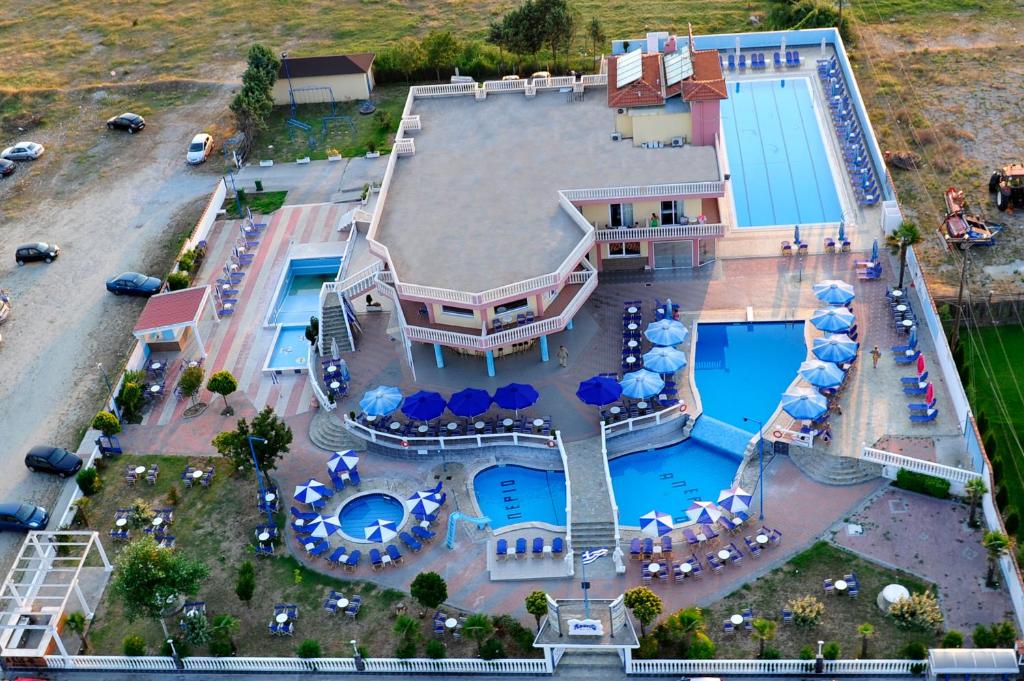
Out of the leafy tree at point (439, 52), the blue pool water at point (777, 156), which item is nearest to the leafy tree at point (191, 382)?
the blue pool water at point (777, 156)

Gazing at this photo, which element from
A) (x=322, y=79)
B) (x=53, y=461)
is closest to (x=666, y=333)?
(x=53, y=461)

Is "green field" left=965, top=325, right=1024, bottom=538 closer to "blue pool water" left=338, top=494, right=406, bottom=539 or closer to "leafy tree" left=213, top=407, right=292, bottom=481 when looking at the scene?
"blue pool water" left=338, top=494, right=406, bottom=539

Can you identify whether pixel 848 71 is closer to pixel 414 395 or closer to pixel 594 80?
pixel 594 80

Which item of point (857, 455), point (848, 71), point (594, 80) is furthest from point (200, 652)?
point (848, 71)

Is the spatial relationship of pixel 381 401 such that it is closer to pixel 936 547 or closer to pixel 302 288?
pixel 302 288

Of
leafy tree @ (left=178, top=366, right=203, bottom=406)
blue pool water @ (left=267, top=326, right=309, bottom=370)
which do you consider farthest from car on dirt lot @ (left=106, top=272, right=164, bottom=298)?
leafy tree @ (left=178, top=366, right=203, bottom=406)
